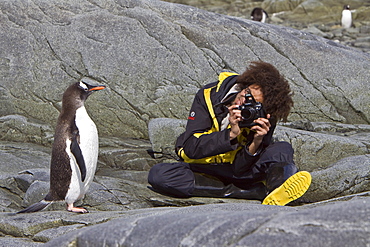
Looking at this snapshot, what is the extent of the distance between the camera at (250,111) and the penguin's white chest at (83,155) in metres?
1.08

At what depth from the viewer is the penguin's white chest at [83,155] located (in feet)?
12.9

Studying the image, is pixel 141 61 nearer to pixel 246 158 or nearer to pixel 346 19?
pixel 246 158

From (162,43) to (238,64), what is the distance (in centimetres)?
90

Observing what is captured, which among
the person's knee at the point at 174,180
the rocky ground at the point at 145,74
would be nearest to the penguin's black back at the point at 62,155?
the person's knee at the point at 174,180

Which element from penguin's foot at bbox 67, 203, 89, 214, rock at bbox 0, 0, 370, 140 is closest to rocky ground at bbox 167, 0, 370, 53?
rock at bbox 0, 0, 370, 140

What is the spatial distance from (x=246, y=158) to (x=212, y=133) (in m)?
0.33

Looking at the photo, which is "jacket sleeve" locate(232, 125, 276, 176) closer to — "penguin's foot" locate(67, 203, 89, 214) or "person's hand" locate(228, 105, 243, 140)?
"person's hand" locate(228, 105, 243, 140)

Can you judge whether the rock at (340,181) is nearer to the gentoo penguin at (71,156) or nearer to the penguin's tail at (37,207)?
the gentoo penguin at (71,156)

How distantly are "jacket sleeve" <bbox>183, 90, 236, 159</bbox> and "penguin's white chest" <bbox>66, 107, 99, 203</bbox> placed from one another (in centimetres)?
68

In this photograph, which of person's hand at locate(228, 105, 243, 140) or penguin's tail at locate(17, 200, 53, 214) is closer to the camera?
penguin's tail at locate(17, 200, 53, 214)

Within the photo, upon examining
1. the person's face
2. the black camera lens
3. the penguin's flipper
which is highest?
the person's face

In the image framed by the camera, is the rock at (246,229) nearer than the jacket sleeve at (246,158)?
Yes

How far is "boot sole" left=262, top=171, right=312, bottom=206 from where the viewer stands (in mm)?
3875

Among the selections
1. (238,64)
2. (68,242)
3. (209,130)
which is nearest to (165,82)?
(238,64)
